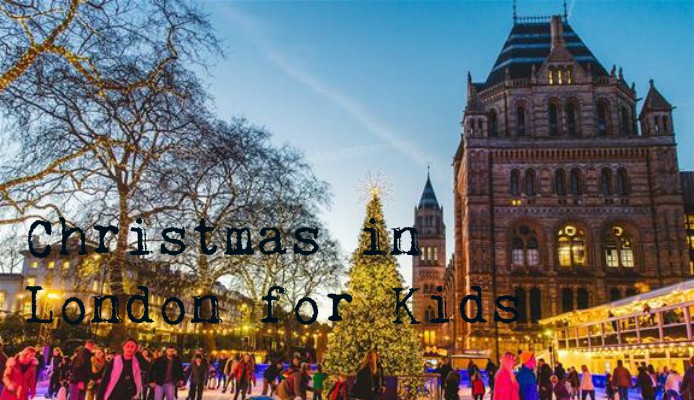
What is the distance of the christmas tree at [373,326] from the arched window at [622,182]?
3926 cm

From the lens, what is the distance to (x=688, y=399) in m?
12.7

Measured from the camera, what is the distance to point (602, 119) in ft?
178

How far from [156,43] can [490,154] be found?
44192mm

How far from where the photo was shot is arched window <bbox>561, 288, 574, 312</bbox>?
48969mm

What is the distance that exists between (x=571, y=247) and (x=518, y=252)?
4511mm

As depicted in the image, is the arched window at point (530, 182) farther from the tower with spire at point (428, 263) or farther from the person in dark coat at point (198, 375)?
the tower with spire at point (428, 263)

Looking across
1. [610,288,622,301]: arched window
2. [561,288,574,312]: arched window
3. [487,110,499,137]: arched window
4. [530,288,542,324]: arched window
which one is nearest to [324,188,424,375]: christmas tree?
[530,288,542,324]: arched window

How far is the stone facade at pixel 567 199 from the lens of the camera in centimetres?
4844

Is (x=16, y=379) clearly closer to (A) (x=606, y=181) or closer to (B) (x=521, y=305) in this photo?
(B) (x=521, y=305)

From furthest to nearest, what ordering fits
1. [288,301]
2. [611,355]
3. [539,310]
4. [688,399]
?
[539,310], [288,301], [611,355], [688,399]

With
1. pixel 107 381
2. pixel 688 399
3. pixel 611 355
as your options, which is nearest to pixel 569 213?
pixel 611 355

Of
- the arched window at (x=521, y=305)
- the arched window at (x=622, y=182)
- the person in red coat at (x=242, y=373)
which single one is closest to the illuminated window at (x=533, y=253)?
the arched window at (x=521, y=305)

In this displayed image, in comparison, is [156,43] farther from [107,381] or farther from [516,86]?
[516,86]

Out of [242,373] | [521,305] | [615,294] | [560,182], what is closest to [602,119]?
[560,182]
